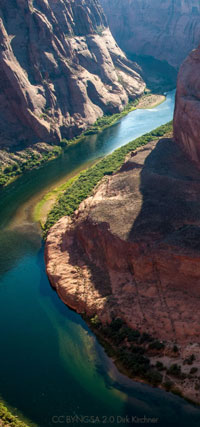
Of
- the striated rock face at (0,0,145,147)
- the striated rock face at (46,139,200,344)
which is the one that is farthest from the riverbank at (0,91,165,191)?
the striated rock face at (46,139,200,344)

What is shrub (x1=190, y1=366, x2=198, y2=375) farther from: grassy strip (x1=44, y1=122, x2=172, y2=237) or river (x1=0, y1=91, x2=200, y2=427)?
grassy strip (x1=44, y1=122, x2=172, y2=237)

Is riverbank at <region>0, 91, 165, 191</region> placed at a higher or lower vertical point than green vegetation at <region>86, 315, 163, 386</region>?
higher

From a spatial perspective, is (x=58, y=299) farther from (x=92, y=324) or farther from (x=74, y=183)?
(x=74, y=183)

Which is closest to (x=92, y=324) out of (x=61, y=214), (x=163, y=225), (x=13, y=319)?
(x=13, y=319)

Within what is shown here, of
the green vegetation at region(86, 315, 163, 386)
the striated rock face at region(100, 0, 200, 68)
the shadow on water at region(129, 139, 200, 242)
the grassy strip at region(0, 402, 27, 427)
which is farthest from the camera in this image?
the striated rock face at region(100, 0, 200, 68)

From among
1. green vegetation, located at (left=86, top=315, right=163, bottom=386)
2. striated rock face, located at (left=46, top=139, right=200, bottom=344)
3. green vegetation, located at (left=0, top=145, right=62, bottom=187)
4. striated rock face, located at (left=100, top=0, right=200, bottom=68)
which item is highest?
striated rock face, located at (left=100, top=0, right=200, bottom=68)

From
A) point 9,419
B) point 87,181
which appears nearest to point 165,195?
point 87,181
